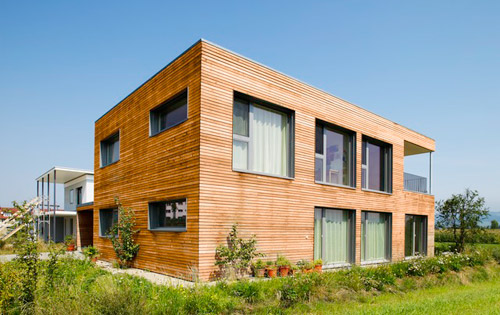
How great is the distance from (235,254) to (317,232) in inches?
154

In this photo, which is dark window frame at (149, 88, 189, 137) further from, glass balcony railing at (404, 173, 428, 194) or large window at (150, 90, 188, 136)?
glass balcony railing at (404, 173, 428, 194)

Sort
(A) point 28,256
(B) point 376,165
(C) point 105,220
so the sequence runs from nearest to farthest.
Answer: (A) point 28,256, (C) point 105,220, (B) point 376,165

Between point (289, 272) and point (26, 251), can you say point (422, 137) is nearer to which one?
point (289, 272)

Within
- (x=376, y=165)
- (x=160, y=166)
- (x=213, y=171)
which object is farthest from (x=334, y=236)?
(x=160, y=166)

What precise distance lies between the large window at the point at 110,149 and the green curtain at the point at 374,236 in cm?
1015

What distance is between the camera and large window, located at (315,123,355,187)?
505 inches

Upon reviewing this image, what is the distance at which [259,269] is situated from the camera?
960 cm

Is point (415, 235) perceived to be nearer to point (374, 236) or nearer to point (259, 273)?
point (374, 236)

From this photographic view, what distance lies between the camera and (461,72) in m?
10.4

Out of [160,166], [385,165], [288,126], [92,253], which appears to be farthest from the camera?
[385,165]

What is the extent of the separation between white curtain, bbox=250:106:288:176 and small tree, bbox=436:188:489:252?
13919mm

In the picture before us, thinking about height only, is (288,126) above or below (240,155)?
above

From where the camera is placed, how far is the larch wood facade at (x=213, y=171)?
30.6ft

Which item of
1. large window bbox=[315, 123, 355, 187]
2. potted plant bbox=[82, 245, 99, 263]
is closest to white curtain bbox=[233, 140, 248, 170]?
large window bbox=[315, 123, 355, 187]
